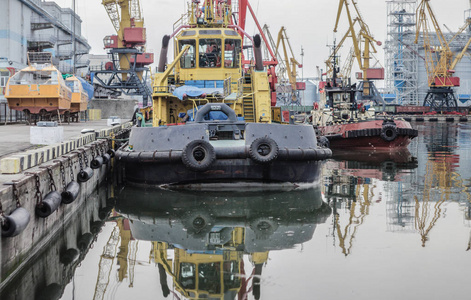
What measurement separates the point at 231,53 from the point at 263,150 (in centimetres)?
424

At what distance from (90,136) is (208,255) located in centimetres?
766

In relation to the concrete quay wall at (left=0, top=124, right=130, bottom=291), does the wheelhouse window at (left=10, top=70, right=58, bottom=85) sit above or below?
above

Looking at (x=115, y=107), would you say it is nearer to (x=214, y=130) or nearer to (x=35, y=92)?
(x=35, y=92)

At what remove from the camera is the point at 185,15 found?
17.3 metres

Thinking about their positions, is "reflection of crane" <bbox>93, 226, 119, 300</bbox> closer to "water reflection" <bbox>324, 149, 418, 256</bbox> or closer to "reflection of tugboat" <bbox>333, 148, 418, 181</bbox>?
"water reflection" <bbox>324, 149, 418, 256</bbox>

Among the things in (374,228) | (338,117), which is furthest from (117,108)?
(374,228)

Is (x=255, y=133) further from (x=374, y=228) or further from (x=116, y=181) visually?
(x=116, y=181)

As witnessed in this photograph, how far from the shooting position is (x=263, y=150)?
41.4ft

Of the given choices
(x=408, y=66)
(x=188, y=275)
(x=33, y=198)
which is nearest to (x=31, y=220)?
(x=33, y=198)

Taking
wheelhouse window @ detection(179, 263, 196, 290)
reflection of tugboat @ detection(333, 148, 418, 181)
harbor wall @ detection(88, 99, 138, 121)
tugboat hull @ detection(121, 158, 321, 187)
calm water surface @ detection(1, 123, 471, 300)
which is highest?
harbor wall @ detection(88, 99, 138, 121)

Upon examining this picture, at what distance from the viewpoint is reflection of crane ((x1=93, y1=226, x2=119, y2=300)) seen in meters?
6.92

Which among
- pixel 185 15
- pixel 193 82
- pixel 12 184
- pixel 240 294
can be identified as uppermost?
pixel 185 15

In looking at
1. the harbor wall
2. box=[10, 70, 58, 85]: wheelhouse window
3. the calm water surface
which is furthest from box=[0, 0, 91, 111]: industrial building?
the calm water surface

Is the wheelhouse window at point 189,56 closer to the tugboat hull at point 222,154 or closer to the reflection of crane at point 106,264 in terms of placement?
the tugboat hull at point 222,154
